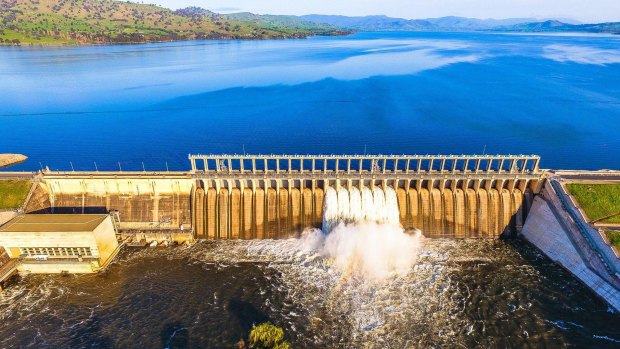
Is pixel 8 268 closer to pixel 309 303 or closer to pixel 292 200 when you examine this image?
pixel 292 200

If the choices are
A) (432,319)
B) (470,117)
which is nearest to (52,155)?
(432,319)

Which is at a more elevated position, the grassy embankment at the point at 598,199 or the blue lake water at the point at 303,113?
the blue lake water at the point at 303,113

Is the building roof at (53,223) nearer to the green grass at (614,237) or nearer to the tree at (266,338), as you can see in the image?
the tree at (266,338)

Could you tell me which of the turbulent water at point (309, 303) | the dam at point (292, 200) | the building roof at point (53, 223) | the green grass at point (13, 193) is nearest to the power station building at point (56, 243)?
the building roof at point (53, 223)

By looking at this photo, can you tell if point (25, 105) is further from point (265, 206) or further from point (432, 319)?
point (432, 319)

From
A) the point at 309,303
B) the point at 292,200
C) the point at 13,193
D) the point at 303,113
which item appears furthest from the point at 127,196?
the point at 303,113

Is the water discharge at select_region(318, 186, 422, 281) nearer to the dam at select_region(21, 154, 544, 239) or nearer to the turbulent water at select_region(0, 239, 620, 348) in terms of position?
the dam at select_region(21, 154, 544, 239)
